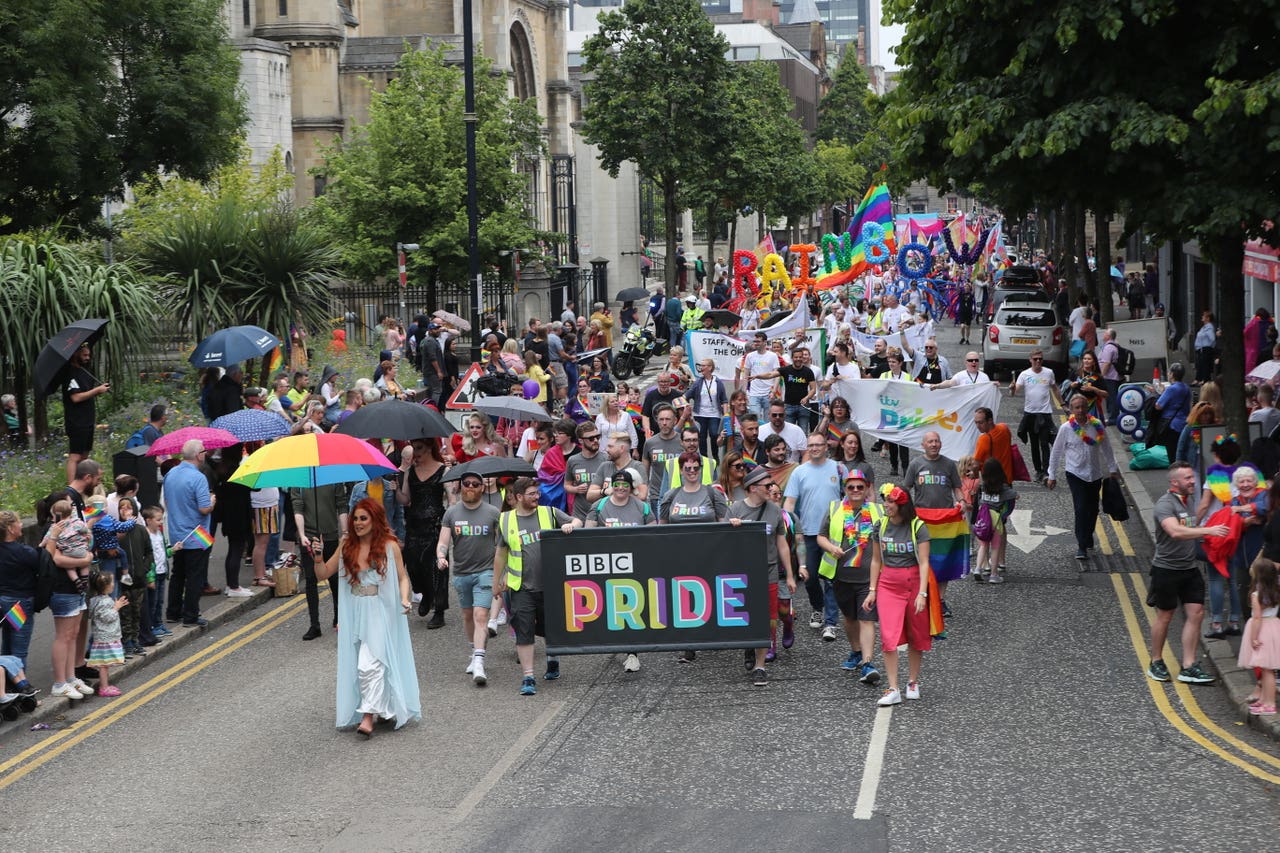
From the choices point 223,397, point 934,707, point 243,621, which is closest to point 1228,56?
point 934,707

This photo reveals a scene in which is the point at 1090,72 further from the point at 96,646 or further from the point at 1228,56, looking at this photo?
the point at 96,646

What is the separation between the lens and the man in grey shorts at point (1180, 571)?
1161 centimetres

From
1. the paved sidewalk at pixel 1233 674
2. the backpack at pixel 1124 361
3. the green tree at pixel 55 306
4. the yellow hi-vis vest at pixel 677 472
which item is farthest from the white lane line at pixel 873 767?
the backpack at pixel 1124 361

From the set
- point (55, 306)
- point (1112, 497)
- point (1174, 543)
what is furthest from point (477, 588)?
point (55, 306)

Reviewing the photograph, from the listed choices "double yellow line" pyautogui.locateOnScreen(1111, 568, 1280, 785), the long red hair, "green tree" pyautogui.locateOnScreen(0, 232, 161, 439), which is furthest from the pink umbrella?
"double yellow line" pyautogui.locateOnScreen(1111, 568, 1280, 785)

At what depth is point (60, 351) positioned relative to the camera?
17531 mm

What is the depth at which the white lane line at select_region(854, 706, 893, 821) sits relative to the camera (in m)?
9.16

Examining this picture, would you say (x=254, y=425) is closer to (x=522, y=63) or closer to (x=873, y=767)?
(x=873, y=767)

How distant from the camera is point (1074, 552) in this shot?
16.8 metres

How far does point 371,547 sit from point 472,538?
155 cm

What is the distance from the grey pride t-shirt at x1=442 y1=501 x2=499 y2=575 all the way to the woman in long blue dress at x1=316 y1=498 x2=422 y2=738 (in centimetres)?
128

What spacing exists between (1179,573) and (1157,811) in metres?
3.00

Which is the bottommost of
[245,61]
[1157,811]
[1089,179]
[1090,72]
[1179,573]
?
[1157,811]

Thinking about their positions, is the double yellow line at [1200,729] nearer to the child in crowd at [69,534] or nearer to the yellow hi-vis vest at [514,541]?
the yellow hi-vis vest at [514,541]
